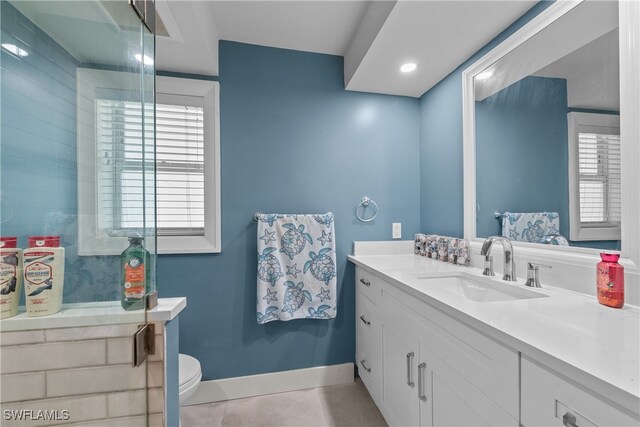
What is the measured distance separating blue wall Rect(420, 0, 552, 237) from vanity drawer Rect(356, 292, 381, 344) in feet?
2.47

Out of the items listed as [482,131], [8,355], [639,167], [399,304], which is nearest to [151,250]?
[8,355]

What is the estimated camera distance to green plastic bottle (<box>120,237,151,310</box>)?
868mm

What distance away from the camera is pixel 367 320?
1.83 metres

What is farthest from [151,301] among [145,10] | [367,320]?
[367,320]

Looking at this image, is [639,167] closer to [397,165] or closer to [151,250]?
[397,165]

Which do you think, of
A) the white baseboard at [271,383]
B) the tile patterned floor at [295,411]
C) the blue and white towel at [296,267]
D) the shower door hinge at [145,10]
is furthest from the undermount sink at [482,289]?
the shower door hinge at [145,10]

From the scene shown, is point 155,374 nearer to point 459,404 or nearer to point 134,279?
point 134,279

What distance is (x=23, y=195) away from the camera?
2.18ft

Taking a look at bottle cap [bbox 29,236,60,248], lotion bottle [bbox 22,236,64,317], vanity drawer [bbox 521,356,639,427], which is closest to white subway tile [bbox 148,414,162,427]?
lotion bottle [bbox 22,236,64,317]

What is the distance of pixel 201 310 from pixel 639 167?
229cm

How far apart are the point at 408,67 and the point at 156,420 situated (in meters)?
2.20

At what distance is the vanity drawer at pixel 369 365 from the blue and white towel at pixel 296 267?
11.8 inches

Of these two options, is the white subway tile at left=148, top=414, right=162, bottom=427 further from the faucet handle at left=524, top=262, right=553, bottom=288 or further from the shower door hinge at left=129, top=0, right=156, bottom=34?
the faucet handle at left=524, top=262, right=553, bottom=288

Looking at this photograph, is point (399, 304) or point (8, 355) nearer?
point (8, 355)
